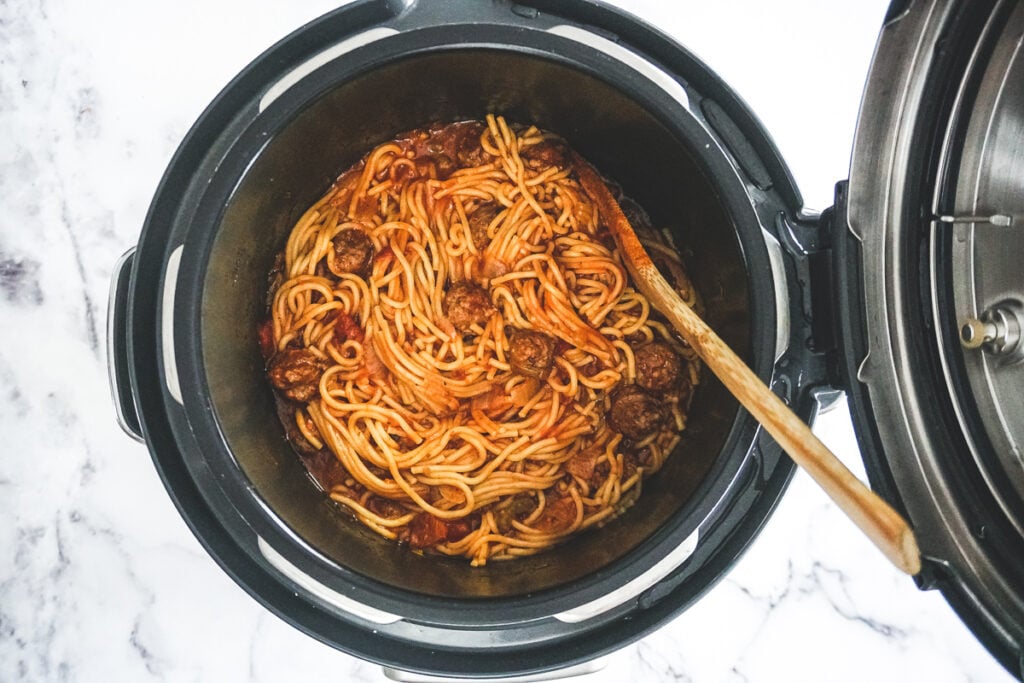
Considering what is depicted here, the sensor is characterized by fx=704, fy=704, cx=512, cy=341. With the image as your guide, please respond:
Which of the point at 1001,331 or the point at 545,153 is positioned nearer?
the point at 1001,331

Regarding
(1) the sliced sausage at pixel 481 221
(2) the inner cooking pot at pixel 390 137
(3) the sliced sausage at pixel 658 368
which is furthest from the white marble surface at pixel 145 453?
(1) the sliced sausage at pixel 481 221

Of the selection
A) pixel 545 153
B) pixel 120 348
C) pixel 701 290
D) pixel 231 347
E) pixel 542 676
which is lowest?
pixel 542 676

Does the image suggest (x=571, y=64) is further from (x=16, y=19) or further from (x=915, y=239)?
(x=16, y=19)

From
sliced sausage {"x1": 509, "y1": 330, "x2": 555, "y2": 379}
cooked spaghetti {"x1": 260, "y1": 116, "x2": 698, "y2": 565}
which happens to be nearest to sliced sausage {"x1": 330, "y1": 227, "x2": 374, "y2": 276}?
cooked spaghetti {"x1": 260, "y1": 116, "x2": 698, "y2": 565}

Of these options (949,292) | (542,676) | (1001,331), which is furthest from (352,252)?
(1001,331)

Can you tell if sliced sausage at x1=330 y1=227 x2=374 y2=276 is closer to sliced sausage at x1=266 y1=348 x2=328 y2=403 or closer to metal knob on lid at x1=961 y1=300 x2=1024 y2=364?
sliced sausage at x1=266 y1=348 x2=328 y2=403

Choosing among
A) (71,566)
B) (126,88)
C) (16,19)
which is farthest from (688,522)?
(16,19)

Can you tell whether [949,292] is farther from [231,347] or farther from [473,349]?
[231,347]
